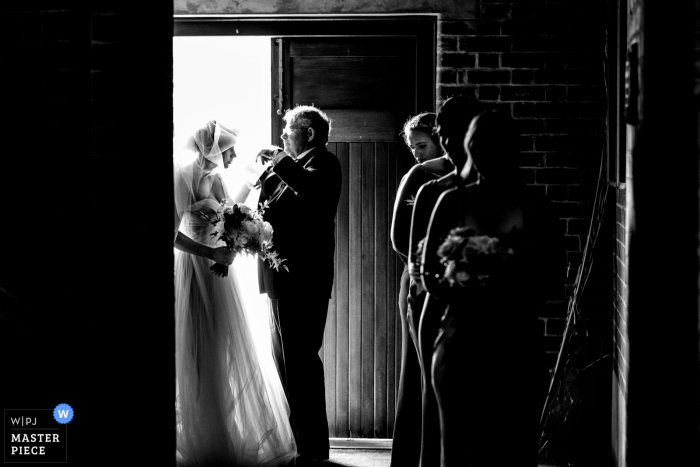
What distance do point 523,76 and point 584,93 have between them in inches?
15.4

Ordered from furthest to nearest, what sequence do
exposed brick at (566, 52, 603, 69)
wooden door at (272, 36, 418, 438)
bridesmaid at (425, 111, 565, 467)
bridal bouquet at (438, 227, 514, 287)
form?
wooden door at (272, 36, 418, 438) < exposed brick at (566, 52, 603, 69) < bridesmaid at (425, 111, 565, 467) < bridal bouquet at (438, 227, 514, 287)

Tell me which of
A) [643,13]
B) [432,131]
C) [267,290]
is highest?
Answer: [643,13]

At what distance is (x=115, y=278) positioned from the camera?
166 inches

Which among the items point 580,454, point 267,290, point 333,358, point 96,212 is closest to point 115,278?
point 96,212

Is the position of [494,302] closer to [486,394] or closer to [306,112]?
[486,394]

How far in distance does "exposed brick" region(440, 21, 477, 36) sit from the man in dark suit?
95 centimetres

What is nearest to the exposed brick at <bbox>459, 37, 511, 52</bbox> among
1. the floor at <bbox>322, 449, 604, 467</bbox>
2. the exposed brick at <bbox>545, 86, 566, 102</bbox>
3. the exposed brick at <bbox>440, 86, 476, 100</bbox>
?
the exposed brick at <bbox>440, 86, 476, 100</bbox>

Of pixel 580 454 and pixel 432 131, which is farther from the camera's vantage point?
pixel 580 454

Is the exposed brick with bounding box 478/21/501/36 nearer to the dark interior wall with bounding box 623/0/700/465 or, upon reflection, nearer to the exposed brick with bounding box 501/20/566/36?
the exposed brick with bounding box 501/20/566/36

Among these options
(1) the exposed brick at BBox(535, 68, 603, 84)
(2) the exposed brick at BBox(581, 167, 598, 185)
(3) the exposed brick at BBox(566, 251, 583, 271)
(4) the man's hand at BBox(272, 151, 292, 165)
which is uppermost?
(1) the exposed brick at BBox(535, 68, 603, 84)

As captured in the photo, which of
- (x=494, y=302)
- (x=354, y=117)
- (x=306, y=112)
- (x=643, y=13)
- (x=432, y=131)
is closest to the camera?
(x=494, y=302)

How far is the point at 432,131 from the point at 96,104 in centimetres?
180

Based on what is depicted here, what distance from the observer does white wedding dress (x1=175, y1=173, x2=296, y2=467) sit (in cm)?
557

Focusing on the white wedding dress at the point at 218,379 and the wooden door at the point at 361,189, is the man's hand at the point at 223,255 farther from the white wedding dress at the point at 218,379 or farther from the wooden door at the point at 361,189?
the wooden door at the point at 361,189
